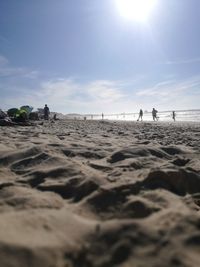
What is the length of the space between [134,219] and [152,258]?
0.41 meters

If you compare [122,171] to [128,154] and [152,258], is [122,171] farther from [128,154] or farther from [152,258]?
[152,258]

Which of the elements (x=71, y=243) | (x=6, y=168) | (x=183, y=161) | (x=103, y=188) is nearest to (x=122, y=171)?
(x=103, y=188)

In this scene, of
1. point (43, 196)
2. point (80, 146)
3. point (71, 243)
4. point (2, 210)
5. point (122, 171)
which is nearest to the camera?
point (71, 243)

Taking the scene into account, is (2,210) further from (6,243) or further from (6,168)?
(6,168)

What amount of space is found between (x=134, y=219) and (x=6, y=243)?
0.81 meters

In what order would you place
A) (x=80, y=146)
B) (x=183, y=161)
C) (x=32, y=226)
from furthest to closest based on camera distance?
(x=80, y=146) → (x=183, y=161) → (x=32, y=226)

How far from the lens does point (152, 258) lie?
1650 millimetres

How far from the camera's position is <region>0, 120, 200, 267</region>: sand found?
1.67m

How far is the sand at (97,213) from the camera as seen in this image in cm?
167

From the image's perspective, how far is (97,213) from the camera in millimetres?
2164

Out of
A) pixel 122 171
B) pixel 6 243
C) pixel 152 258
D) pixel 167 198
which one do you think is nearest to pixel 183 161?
pixel 122 171

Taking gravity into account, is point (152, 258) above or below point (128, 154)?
below

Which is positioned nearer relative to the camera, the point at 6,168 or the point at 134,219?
the point at 134,219

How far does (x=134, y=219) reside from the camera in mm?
2047
